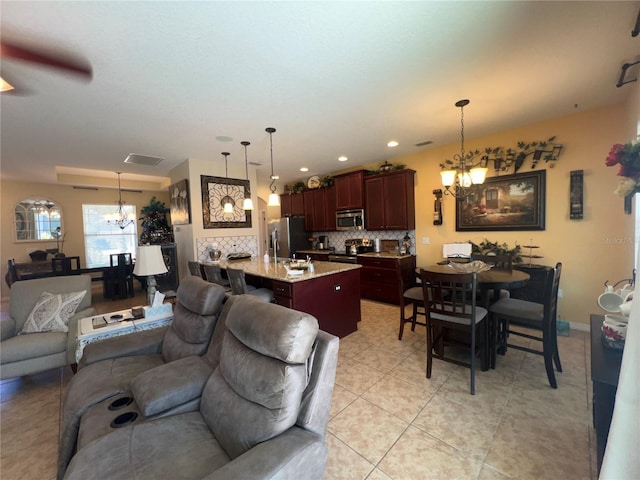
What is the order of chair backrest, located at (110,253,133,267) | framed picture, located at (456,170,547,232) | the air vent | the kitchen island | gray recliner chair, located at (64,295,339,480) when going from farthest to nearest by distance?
chair backrest, located at (110,253,133,267) < the air vent < framed picture, located at (456,170,547,232) < the kitchen island < gray recliner chair, located at (64,295,339,480)

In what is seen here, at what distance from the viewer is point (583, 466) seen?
1.53 metres

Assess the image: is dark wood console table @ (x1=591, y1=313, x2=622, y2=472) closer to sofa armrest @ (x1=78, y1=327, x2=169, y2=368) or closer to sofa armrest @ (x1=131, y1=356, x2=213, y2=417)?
sofa armrest @ (x1=131, y1=356, x2=213, y2=417)

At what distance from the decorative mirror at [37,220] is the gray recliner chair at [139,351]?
6.83m

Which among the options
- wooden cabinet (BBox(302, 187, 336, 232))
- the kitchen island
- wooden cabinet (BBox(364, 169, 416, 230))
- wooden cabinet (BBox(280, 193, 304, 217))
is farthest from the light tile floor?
wooden cabinet (BBox(280, 193, 304, 217))

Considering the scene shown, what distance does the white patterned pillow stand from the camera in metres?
2.62

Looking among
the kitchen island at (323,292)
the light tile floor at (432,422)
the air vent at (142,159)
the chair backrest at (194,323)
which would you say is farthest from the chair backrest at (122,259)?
the chair backrest at (194,323)

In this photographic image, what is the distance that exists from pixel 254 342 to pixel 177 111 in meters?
2.73

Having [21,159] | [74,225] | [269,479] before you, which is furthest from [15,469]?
[74,225]

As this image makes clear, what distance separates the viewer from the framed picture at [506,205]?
143 inches

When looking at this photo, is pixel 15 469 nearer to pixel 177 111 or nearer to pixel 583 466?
pixel 177 111

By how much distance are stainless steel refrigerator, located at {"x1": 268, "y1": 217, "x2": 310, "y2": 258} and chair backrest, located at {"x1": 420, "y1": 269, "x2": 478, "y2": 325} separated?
4.22m

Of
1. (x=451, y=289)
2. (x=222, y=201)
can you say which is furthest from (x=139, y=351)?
(x=222, y=201)

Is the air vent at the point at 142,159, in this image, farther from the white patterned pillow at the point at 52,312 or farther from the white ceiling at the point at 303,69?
the white patterned pillow at the point at 52,312

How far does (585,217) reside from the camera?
332 centimetres
